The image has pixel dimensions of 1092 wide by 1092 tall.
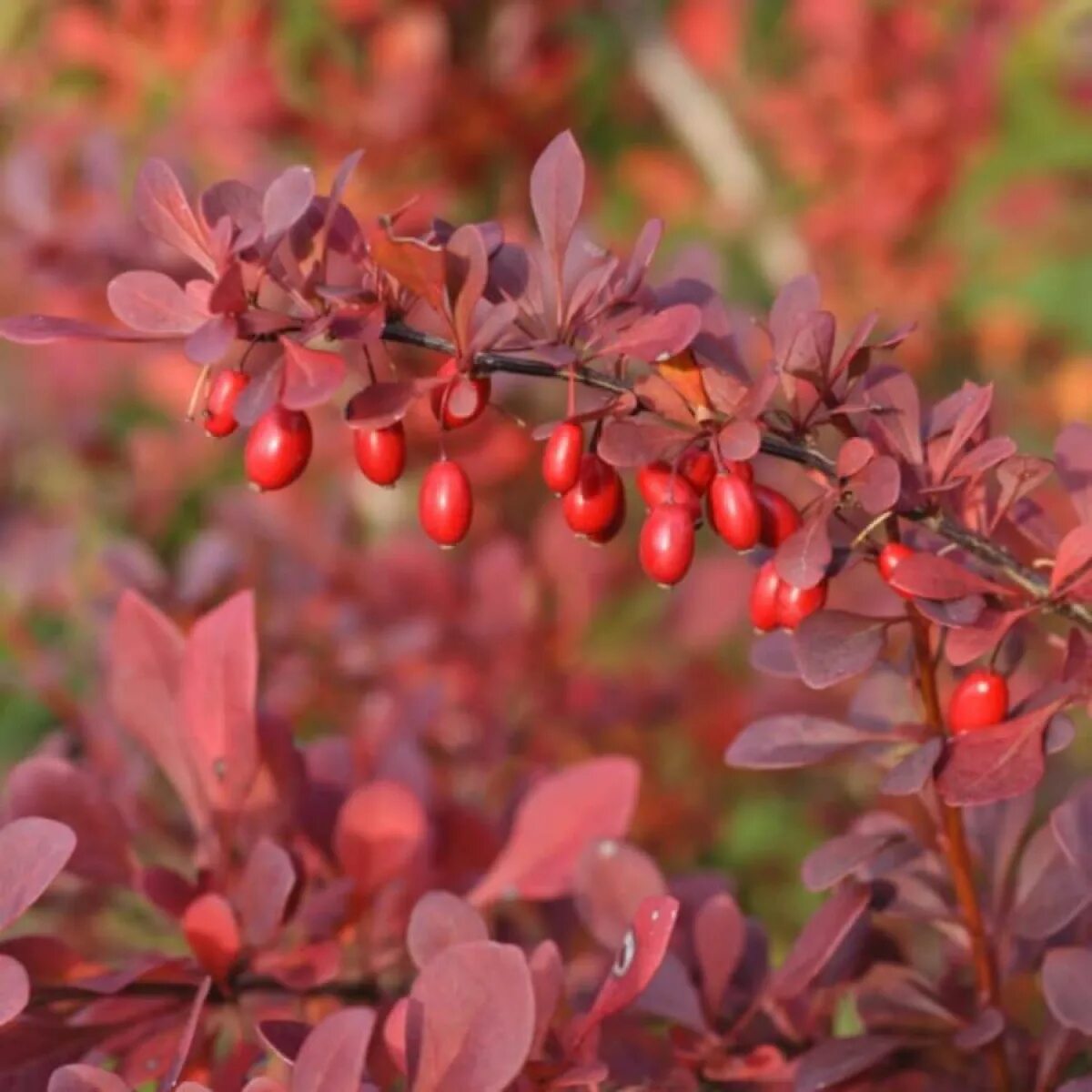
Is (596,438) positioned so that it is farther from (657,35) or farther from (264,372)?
(657,35)

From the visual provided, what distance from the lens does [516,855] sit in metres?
0.85

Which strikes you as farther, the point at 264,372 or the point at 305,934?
the point at 305,934

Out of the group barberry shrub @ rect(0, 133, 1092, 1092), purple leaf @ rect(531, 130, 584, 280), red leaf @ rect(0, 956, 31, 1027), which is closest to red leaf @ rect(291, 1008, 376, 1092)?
barberry shrub @ rect(0, 133, 1092, 1092)

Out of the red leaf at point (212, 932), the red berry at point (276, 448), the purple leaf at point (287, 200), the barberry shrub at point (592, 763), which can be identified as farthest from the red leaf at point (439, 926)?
the purple leaf at point (287, 200)

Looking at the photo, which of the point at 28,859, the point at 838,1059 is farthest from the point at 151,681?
the point at 838,1059

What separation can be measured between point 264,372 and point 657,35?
195cm

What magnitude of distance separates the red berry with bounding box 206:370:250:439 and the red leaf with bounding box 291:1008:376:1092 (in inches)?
9.8

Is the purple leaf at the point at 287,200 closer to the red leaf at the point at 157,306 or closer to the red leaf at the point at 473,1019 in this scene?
the red leaf at the point at 157,306

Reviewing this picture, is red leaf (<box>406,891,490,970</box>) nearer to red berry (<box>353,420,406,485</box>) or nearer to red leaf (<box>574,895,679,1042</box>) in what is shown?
red leaf (<box>574,895,679,1042</box>)

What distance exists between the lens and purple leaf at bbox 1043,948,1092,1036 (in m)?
0.66

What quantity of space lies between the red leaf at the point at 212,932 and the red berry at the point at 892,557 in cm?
36

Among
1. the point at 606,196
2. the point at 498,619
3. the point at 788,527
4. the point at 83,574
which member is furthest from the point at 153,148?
the point at 788,527

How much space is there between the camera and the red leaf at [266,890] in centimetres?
74

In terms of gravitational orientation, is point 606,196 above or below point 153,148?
below
